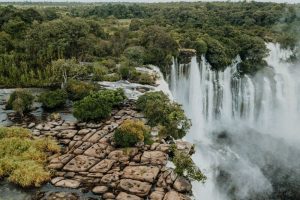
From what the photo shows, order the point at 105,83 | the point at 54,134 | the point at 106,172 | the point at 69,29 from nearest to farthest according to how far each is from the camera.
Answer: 1. the point at 106,172
2. the point at 54,134
3. the point at 105,83
4. the point at 69,29

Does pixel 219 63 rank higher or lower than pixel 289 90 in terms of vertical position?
higher

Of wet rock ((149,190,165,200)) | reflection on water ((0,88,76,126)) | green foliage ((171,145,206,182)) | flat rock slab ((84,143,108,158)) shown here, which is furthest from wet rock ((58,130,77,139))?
wet rock ((149,190,165,200))

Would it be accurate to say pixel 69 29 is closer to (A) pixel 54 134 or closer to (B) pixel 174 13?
(A) pixel 54 134

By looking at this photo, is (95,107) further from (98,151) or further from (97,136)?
(98,151)

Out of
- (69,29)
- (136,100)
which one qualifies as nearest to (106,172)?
(136,100)

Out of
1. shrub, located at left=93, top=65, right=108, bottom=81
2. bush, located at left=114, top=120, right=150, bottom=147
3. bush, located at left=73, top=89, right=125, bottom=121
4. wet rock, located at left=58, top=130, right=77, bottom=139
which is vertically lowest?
wet rock, located at left=58, top=130, right=77, bottom=139

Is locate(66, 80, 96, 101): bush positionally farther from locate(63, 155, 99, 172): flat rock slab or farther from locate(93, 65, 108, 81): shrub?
locate(63, 155, 99, 172): flat rock slab
